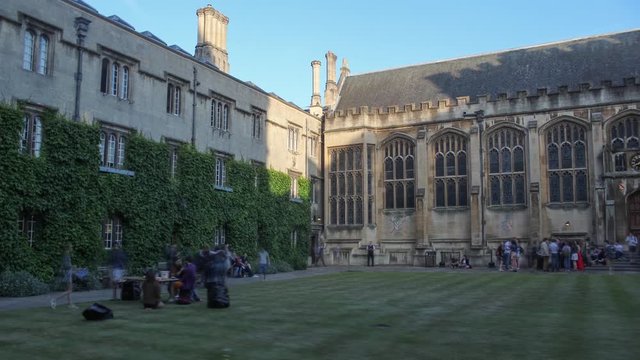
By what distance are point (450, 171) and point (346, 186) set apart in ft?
21.3

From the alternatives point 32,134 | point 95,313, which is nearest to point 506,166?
point 32,134

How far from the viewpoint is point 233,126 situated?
29438 millimetres

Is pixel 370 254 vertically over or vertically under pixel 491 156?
under

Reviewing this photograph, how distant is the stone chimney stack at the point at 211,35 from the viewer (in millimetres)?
35375

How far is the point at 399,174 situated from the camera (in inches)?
1419

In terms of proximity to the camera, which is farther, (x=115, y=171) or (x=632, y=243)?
(x=632, y=243)

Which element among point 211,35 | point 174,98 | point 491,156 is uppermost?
point 211,35

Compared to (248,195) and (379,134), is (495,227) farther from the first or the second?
(248,195)

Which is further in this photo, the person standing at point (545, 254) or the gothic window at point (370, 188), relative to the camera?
the gothic window at point (370, 188)

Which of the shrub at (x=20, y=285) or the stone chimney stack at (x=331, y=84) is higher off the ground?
the stone chimney stack at (x=331, y=84)

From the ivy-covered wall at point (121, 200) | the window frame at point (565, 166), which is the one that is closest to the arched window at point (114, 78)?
the ivy-covered wall at point (121, 200)

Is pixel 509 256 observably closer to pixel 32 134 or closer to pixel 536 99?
pixel 536 99

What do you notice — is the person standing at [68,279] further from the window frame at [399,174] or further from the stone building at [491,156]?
the window frame at [399,174]

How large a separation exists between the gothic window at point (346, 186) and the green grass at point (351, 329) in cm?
2073
